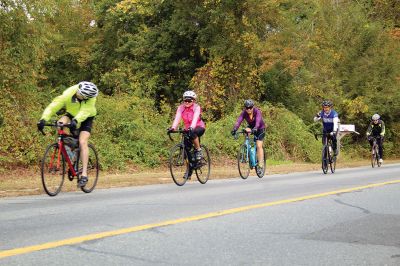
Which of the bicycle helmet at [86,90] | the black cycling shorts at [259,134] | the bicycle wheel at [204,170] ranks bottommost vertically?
the bicycle wheel at [204,170]

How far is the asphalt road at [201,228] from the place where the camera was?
511 cm

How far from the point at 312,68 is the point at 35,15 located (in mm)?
17578

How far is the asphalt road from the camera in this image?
16.8 ft

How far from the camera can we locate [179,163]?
41.3 ft

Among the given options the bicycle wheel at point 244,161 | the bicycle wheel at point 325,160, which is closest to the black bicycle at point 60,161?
the bicycle wheel at point 244,161

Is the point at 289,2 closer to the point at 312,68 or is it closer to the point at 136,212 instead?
the point at 312,68

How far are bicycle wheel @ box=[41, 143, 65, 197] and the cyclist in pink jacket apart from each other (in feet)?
10.3

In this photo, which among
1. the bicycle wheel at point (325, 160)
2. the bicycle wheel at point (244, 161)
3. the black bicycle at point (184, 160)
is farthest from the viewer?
the bicycle wheel at point (325, 160)

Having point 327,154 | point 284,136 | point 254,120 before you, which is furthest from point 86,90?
point 284,136

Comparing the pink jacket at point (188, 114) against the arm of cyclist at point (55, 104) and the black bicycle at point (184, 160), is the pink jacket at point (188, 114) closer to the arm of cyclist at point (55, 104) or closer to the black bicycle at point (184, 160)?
the black bicycle at point (184, 160)

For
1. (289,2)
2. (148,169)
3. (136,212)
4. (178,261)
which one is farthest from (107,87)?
(178,261)

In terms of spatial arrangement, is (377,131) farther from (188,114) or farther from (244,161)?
(188,114)

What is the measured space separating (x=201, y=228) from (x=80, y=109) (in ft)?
13.9

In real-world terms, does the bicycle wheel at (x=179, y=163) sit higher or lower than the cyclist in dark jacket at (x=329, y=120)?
lower
